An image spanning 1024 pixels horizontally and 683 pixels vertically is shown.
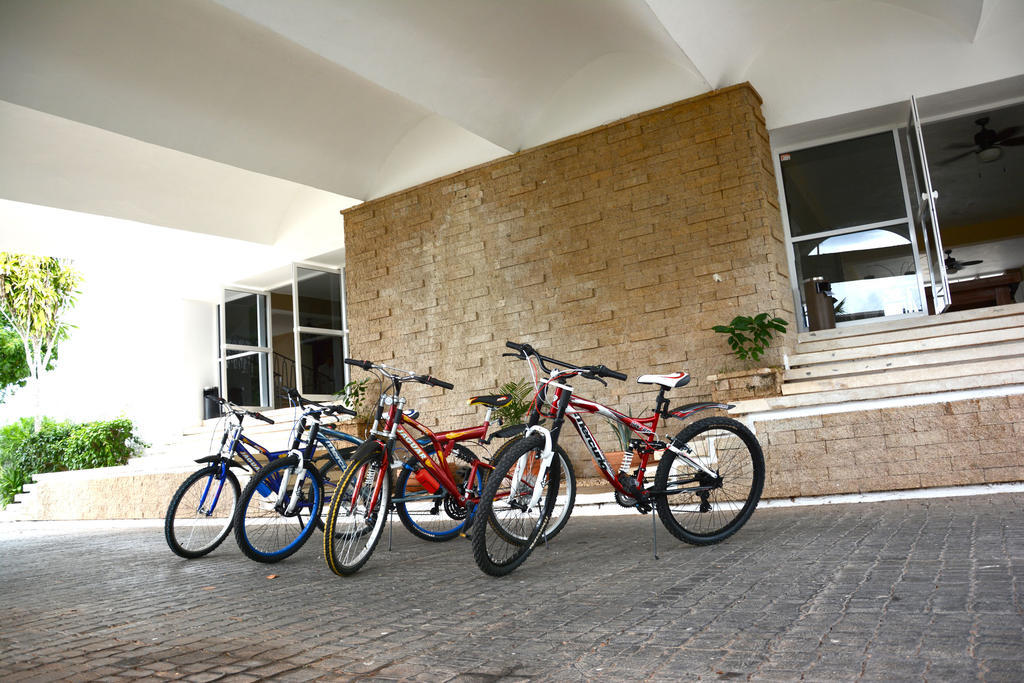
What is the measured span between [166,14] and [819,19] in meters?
6.48

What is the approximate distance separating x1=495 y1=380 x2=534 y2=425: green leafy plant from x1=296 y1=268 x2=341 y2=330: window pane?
16.0ft

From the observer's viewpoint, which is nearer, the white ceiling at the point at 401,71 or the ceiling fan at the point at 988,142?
the white ceiling at the point at 401,71

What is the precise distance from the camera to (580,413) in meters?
4.31

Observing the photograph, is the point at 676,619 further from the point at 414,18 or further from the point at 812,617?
the point at 414,18

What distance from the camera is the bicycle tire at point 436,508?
437 centimetres

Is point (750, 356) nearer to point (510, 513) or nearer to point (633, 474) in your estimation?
point (633, 474)

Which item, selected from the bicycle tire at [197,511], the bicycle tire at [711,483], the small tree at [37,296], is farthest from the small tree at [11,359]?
the bicycle tire at [711,483]

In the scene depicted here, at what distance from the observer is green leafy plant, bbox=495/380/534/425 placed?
328 inches

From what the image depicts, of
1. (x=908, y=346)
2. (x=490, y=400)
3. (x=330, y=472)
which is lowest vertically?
(x=330, y=472)

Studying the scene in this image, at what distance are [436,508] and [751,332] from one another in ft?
13.4

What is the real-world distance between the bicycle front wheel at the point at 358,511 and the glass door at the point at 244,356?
34.0 feet

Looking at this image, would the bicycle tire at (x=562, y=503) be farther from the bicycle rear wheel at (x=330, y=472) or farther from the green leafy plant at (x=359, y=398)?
the green leafy plant at (x=359, y=398)

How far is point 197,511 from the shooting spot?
496cm

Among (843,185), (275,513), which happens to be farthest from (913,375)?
(275,513)
